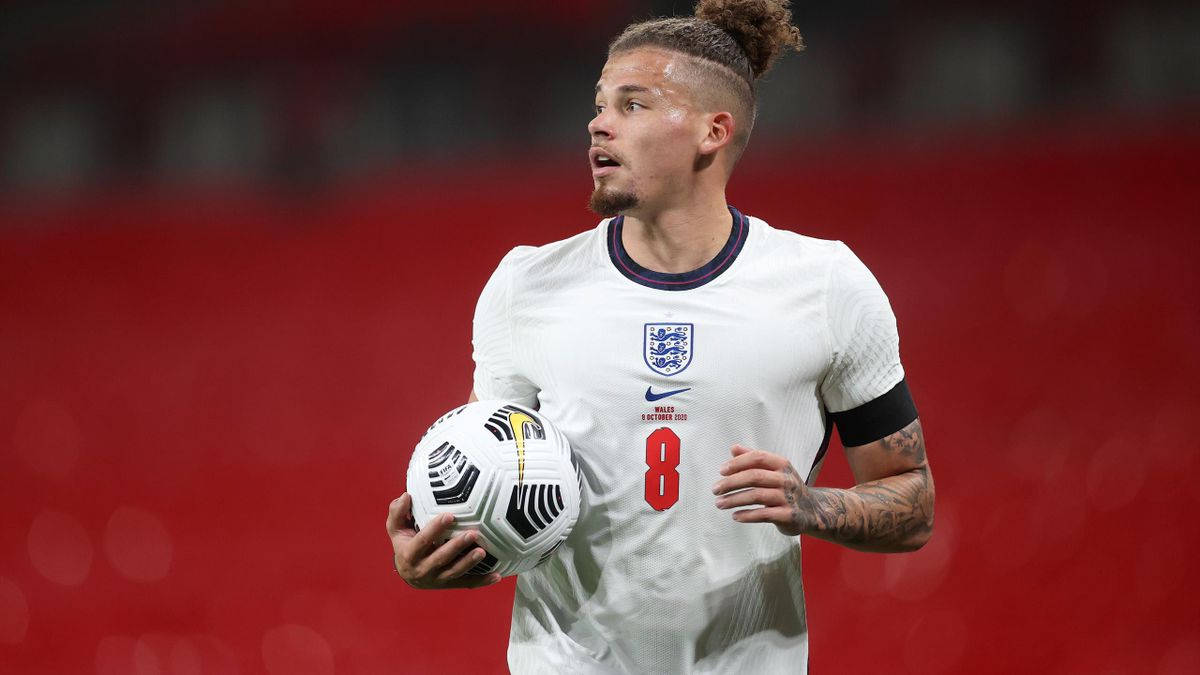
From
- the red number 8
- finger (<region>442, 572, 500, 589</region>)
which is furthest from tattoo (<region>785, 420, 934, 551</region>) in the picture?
finger (<region>442, 572, 500, 589</region>)

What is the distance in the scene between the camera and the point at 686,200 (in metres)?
2.00

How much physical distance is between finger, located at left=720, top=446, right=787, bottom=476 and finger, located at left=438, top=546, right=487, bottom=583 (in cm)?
37

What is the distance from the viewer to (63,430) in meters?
4.95

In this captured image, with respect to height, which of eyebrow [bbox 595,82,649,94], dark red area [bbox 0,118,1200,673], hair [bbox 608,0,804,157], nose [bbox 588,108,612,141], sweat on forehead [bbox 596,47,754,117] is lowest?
dark red area [bbox 0,118,1200,673]

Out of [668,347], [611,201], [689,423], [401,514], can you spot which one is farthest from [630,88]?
[401,514]

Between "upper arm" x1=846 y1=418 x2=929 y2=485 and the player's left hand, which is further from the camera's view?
"upper arm" x1=846 y1=418 x2=929 y2=485

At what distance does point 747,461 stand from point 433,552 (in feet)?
1.55

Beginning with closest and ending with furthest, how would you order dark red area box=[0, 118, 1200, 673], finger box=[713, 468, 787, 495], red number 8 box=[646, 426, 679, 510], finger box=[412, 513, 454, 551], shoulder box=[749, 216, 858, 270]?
1. finger box=[713, 468, 787, 495]
2. finger box=[412, 513, 454, 551]
3. red number 8 box=[646, 426, 679, 510]
4. shoulder box=[749, 216, 858, 270]
5. dark red area box=[0, 118, 1200, 673]

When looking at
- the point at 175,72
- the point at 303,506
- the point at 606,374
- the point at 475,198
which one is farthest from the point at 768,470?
the point at 175,72

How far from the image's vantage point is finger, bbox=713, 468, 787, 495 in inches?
61.5

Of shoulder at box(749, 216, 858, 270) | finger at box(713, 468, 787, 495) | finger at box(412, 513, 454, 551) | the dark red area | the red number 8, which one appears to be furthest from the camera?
the dark red area

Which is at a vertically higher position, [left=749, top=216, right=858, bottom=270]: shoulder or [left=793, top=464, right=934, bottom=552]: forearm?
[left=749, top=216, right=858, bottom=270]: shoulder

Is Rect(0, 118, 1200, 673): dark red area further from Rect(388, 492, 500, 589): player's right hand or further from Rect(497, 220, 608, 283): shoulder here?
Rect(388, 492, 500, 589): player's right hand

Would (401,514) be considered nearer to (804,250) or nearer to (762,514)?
(762,514)
